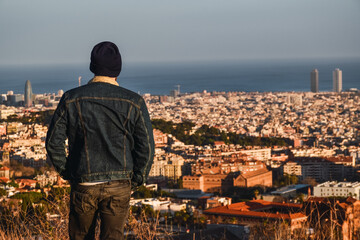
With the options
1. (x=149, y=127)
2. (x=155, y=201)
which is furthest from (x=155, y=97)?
(x=149, y=127)

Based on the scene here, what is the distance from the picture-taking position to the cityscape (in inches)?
479

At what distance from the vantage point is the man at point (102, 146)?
2043 mm

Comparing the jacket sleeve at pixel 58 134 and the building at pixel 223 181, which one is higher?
the jacket sleeve at pixel 58 134

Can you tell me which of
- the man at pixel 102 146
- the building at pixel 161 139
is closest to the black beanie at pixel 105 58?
the man at pixel 102 146

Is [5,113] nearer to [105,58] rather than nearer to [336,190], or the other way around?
[336,190]

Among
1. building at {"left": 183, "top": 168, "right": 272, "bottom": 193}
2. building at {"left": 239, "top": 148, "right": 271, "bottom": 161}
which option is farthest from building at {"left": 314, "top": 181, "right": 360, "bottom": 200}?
building at {"left": 239, "top": 148, "right": 271, "bottom": 161}

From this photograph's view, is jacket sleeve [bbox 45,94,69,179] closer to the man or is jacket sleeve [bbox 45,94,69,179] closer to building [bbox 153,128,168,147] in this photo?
the man

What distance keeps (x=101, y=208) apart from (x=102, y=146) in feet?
0.55

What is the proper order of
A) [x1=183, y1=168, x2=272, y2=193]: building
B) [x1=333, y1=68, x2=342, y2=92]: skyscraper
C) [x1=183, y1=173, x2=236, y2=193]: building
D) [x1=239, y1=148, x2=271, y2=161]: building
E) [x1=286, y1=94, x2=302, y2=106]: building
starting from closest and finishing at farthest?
[x1=183, y1=168, x2=272, y2=193]: building → [x1=183, y1=173, x2=236, y2=193]: building → [x1=239, y1=148, x2=271, y2=161]: building → [x1=286, y1=94, x2=302, y2=106]: building → [x1=333, y1=68, x2=342, y2=92]: skyscraper

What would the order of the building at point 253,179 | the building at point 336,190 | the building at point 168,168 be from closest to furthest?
the building at point 336,190 → the building at point 253,179 → the building at point 168,168

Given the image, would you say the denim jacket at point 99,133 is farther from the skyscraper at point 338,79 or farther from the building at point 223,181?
the skyscraper at point 338,79

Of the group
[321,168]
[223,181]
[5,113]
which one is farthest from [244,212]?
[5,113]

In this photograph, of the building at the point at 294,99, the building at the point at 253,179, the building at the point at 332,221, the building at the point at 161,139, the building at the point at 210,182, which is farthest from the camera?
the building at the point at 294,99

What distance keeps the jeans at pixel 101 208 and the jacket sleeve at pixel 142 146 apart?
0.14 ft
